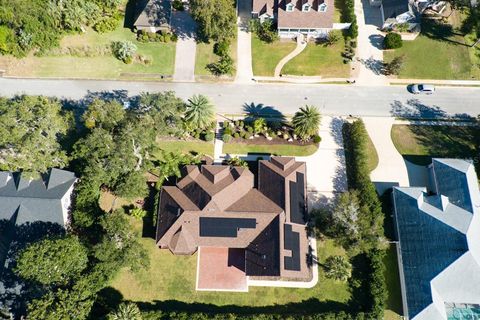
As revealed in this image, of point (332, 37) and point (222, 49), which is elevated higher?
point (332, 37)

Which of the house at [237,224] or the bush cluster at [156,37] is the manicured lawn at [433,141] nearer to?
the house at [237,224]

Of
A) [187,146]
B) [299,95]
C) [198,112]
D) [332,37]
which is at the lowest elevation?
[187,146]

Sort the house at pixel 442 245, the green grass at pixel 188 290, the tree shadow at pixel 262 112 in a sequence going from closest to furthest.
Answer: the house at pixel 442 245, the green grass at pixel 188 290, the tree shadow at pixel 262 112

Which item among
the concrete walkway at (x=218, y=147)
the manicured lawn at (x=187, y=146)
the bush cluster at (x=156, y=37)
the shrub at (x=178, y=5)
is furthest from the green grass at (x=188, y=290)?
the shrub at (x=178, y=5)

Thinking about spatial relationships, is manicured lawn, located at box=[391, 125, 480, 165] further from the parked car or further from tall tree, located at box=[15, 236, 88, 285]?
tall tree, located at box=[15, 236, 88, 285]

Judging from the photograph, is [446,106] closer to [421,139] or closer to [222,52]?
[421,139]

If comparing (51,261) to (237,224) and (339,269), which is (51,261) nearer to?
(237,224)

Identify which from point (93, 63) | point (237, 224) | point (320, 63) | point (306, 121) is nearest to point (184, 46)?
point (93, 63)
